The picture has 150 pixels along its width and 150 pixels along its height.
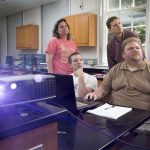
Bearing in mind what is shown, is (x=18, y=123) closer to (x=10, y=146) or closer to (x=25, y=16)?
(x=10, y=146)

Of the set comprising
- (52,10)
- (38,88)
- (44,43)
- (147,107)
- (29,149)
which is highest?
(52,10)

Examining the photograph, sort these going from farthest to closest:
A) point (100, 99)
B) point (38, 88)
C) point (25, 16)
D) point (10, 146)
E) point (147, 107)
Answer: point (25, 16) → point (100, 99) → point (147, 107) → point (38, 88) → point (10, 146)

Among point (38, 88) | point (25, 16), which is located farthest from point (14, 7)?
point (38, 88)

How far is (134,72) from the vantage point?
194 centimetres

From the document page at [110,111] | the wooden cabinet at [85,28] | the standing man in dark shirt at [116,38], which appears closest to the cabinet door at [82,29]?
the wooden cabinet at [85,28]

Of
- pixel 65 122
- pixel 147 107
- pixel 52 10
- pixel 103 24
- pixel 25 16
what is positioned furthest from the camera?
pixel 25 16

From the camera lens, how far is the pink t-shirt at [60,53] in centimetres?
283

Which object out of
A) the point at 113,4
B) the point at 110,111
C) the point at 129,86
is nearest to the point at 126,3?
the point at 113,4

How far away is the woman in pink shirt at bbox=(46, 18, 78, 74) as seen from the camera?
2.82 meters

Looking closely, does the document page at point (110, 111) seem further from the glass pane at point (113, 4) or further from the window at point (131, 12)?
the glass pane at point (113, 4)

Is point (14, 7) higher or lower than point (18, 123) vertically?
higher

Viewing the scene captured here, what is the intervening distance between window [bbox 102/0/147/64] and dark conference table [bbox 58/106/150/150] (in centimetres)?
318

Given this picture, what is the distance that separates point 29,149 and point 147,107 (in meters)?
1.41

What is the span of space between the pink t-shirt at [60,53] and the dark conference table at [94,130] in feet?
4.81
